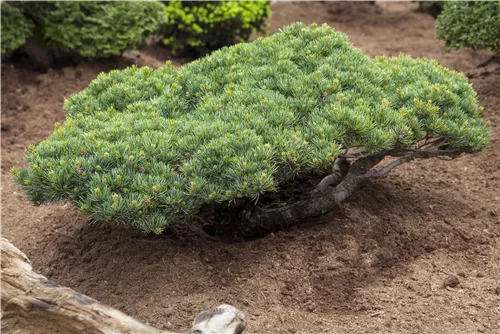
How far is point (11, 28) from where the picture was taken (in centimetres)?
734

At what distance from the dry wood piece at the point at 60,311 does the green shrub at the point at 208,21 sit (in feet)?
17.8

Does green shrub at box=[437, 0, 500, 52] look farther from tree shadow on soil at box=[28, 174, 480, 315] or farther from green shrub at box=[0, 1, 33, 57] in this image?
green shrub at box=[0, 1, 33, 57]

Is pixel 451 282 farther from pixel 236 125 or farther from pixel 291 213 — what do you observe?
pixel 236 125

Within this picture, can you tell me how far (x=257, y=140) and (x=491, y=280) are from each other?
166 centimetres

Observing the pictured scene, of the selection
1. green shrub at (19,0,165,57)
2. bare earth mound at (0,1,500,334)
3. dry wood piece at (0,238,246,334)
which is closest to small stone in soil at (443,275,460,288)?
bare earth mound at (0,1,500,334)

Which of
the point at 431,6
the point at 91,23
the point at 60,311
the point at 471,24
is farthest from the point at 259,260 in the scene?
the point at 431,6

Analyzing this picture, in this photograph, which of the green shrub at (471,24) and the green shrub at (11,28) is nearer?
the green shrub at (471,24)

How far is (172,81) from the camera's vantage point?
4.83 meters

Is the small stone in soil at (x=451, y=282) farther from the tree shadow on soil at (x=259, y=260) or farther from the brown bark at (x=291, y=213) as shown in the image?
the brown bark at (x=291, y=213)

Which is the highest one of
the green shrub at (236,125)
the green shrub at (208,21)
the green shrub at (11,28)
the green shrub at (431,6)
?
the green shrub at (236,125)

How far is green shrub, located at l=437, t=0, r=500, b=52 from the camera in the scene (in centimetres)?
641

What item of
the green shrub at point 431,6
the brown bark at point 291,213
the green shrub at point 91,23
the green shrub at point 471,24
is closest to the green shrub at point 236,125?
the brown bark at point 291,213

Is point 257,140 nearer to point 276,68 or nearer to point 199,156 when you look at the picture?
point 199,156

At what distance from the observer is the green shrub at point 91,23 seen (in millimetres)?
7531
